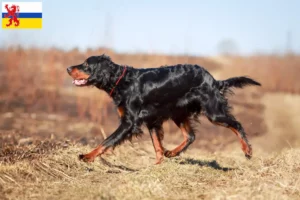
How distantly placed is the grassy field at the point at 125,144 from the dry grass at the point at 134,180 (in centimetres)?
1

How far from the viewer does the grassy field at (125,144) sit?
14.9ft

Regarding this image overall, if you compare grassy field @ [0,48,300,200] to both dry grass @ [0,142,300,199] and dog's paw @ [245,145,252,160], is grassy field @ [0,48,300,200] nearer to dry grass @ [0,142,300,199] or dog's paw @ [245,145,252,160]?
dry grass @ [0,142,300,199]

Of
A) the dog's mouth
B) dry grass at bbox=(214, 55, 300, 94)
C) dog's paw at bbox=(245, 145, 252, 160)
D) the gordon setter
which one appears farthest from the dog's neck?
dry grass at bbox=(214, 55, 300, 94)

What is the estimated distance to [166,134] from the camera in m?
12.6

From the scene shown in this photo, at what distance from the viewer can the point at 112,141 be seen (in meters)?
5.61

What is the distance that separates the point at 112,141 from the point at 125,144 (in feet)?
6.89

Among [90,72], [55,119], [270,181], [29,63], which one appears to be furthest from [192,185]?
[29,63]

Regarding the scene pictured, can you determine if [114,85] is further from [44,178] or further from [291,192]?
[291,192]

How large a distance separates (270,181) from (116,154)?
9.18ft

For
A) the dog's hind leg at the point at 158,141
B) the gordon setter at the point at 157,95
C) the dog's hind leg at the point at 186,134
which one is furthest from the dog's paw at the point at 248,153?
the dog's hind leg at the point at 158,141

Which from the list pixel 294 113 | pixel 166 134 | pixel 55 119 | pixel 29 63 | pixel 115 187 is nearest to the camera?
pixel 115 187

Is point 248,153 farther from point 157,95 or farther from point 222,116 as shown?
point 157,95

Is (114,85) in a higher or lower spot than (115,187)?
higher

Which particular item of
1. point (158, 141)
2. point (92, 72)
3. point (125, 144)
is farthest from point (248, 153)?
point (92, 72)
